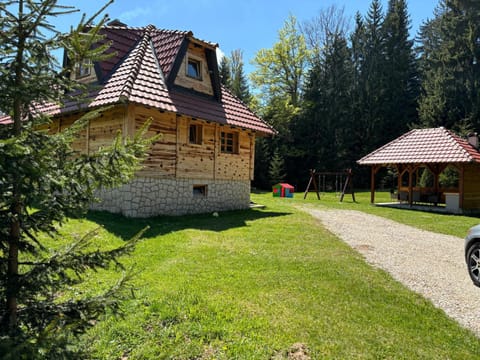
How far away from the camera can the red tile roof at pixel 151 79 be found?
9.80 m

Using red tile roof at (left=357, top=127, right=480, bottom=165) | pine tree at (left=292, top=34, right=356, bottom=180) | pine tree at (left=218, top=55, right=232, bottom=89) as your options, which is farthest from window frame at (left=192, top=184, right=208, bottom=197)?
pine tree at (left=218, top=55, right=232, bottom=89)

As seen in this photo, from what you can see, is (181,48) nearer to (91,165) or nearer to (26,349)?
(91,165)

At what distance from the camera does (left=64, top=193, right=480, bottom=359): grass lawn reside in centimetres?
312

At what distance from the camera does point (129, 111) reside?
966 centimetres

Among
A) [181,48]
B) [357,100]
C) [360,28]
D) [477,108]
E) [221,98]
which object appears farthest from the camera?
[360,28]

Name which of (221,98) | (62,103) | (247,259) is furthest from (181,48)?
(62,103)

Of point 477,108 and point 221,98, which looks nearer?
point 221,98

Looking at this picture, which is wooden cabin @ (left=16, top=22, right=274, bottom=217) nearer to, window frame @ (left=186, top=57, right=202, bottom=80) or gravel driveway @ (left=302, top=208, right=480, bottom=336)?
window frame @ (left=186, top=57, right=202, bottom=80)

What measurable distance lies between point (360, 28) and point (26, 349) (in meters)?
45.5

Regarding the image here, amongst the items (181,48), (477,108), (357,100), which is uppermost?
(357,100)

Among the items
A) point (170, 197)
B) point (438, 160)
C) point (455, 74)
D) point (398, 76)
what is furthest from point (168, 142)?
point (398, 76)

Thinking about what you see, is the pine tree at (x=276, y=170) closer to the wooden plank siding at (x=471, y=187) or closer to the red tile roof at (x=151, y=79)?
the wooden plank siding at (x=471, y=187)

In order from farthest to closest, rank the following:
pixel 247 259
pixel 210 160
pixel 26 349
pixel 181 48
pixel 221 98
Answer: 1. pixel 221 98
2. pixel 210 160
3. pixel 181 48
4. pixel 247 259
5. pixel 26 349

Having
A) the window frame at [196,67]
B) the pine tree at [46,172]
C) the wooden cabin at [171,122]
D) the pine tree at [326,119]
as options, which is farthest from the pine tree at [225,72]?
the pine tree at [46,172]
